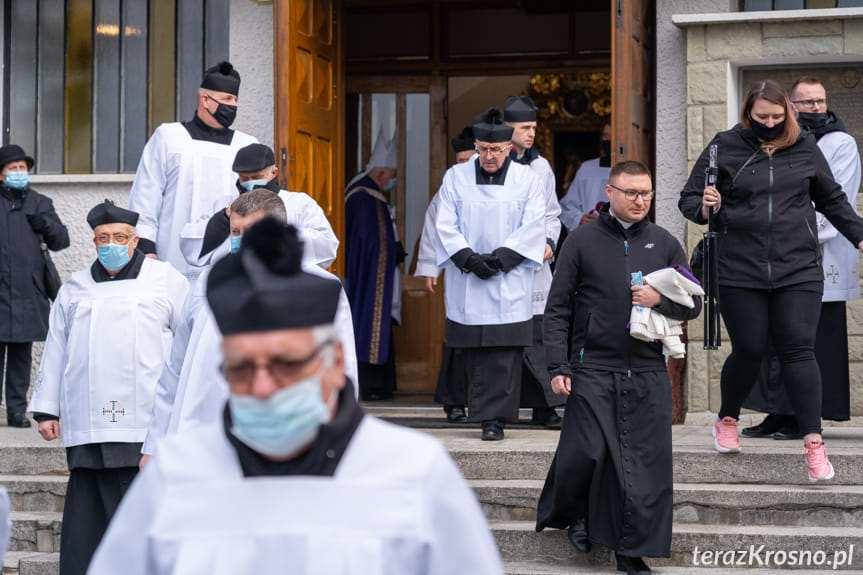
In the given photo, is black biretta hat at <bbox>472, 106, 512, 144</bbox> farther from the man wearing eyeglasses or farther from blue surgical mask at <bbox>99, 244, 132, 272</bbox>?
blue surgical mask at <bbox>99, 244, 132, 272</bbox>

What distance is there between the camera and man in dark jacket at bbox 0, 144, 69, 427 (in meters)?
8.21

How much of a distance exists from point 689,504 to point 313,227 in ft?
7.24

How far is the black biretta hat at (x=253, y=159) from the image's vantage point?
566 centimetres

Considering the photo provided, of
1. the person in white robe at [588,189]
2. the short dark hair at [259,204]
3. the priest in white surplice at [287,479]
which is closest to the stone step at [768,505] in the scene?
the short dark hair at [259,204]

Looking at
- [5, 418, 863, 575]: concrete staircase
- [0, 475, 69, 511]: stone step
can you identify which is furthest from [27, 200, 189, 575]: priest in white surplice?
[0, 475, 69, 511]: stone step

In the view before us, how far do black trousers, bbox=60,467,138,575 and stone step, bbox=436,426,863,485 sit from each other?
174cm

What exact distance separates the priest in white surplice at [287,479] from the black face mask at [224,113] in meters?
5.06

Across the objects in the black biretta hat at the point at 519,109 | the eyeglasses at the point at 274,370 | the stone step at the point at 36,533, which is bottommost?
the stone step at the point at 36,533

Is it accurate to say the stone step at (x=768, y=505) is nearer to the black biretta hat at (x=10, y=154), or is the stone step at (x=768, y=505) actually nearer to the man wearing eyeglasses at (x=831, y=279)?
the man wearing eyeglasses at (x=831, y=279)

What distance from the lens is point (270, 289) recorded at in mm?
2045

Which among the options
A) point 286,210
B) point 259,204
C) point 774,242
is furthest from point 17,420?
point 774,242

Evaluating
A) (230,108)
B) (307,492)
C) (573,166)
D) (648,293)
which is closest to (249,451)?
(307,492)

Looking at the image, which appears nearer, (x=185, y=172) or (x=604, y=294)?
(x=604, y=294)

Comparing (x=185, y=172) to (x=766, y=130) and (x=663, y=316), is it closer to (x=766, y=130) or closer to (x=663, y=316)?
(x=663, y=316)
